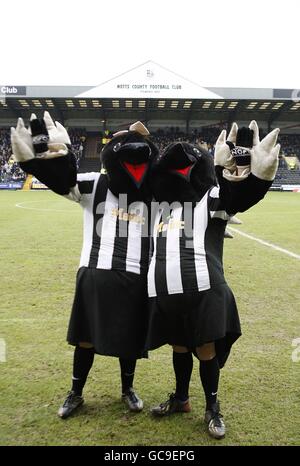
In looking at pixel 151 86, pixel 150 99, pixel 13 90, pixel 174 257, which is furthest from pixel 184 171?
pixel 13 90

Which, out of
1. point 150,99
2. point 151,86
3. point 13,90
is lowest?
point 150,99

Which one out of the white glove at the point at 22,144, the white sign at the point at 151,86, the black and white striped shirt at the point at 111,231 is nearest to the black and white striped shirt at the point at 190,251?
the black and white striped shirt at the point at 111,231

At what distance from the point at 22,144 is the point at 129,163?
2.20 ft

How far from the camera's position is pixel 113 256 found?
2.81 meters

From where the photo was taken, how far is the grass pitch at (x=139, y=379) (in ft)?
8.60

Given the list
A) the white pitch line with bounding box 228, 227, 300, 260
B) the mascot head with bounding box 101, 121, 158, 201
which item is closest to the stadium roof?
the white pitch line with bounding box 228, 227, 300, 260

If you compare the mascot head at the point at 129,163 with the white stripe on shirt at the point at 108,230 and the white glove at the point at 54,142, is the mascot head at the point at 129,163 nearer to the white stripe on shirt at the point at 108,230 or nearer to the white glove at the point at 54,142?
the white stripe on shirt at the point at 108,230

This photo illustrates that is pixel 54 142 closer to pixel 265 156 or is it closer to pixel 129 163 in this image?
pixel 129 163

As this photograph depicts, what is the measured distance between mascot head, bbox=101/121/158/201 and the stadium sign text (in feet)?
98.0

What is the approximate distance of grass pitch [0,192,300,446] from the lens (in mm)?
2621

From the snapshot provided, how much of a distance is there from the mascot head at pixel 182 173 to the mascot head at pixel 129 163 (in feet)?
0.23

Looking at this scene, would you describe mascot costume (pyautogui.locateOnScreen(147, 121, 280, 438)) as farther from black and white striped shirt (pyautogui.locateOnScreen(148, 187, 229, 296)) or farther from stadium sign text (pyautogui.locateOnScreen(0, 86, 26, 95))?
stadium sign text (pyautogui.locateOnScreen(0, 86, 26, 95))
